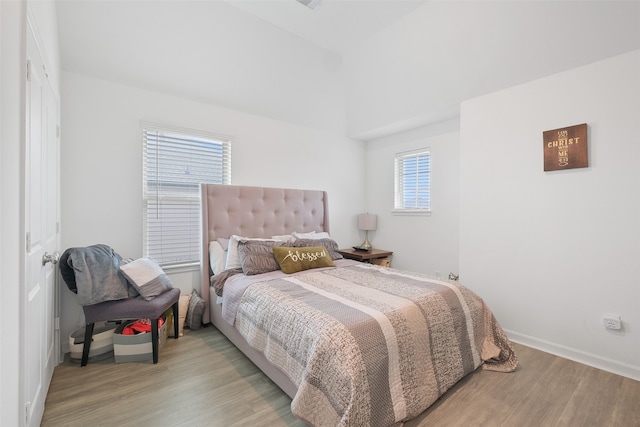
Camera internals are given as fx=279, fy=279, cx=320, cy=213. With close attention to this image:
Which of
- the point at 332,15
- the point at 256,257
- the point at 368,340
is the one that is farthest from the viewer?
the point at 256,257

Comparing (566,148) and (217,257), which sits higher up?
(566,148)

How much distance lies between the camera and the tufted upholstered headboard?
308 centimetres

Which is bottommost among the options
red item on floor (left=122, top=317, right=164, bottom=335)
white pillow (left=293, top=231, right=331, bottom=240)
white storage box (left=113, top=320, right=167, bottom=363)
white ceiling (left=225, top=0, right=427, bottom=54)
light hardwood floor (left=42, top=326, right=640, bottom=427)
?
light hardwood floor (left=42, top=326, right=640, bottom=427)

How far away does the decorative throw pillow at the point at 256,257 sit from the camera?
2.68 meters

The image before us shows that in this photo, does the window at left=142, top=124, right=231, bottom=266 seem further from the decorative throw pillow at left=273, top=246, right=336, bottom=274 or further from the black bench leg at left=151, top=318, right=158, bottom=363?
the decorative throw pillow at left=273, top=246, right=336, bottom=274

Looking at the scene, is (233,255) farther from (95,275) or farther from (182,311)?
(95,275)

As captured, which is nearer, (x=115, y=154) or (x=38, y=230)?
(x=38, y=230)

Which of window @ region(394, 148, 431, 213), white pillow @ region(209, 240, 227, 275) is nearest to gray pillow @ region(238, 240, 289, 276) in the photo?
white pillow @ region(209, 240, 227, 275)

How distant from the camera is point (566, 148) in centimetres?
241

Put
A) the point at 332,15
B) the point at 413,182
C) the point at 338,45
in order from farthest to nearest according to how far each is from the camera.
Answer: the point at 413,182 → the point at 338,45 → the point at 332,15

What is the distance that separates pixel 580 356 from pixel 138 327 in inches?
149

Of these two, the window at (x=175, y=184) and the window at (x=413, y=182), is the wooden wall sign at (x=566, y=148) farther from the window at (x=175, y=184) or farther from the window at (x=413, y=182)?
the window at (x=175, y=184)

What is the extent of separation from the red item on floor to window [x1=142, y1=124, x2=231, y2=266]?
678 mm

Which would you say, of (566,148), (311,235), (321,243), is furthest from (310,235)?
(566,148)
